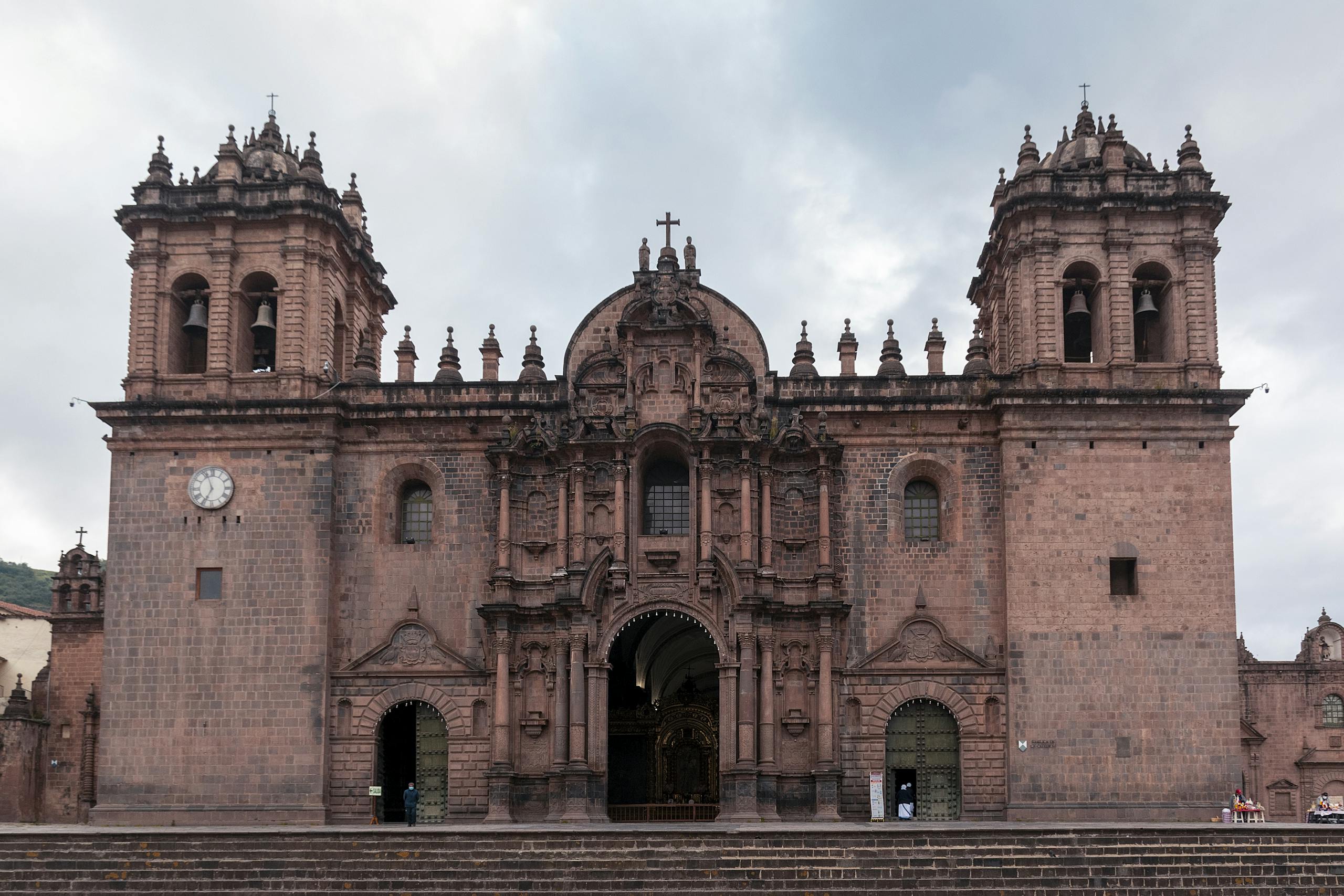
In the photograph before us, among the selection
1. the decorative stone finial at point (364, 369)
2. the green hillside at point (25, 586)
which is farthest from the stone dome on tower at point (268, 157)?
the green hillside at point (25, 586)

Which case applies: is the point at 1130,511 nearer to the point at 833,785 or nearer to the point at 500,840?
the point at 833,785

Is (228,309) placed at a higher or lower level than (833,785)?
higher

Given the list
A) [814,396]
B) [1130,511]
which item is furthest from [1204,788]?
[814,396]

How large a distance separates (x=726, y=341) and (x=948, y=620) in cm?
938

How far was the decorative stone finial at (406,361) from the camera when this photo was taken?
123ft

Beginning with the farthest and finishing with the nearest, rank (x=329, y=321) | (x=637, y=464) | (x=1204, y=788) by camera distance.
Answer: (x=329, y=321) < (x=637, y=464) < (x=1204, y=788)

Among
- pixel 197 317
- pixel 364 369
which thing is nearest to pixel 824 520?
pixel 364 369

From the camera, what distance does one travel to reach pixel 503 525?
3550cm

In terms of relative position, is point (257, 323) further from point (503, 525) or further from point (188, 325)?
point (503, 525)

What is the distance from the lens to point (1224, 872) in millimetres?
26359

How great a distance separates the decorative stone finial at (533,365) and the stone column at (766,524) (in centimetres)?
673

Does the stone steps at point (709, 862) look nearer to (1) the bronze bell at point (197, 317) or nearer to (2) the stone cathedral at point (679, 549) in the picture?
(2) the stone cathedral at point (679, 549)

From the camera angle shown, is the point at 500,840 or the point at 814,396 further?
the point at 814,396

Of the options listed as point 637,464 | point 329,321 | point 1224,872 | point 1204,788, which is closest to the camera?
point 1224,872
